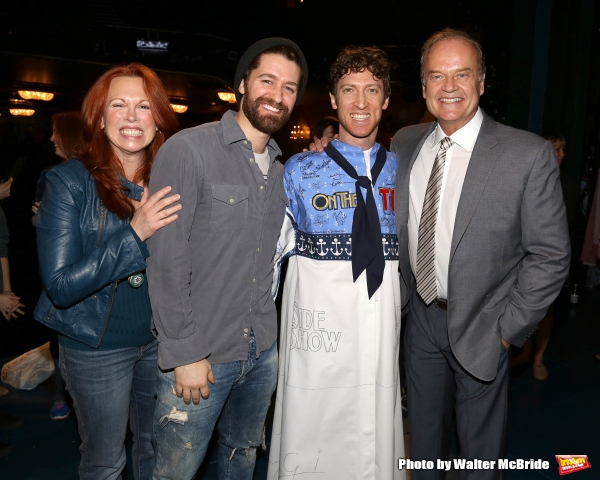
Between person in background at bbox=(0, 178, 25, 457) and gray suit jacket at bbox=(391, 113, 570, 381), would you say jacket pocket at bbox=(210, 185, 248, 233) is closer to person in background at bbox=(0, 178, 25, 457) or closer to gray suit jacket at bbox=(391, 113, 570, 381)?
gray suit jacket at bbox=(391, 113, 570, 381)

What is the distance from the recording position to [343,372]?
6.94 ft

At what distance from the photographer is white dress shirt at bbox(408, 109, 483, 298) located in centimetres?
209

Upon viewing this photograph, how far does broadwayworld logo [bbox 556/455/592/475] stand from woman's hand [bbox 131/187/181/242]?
2.51 metres

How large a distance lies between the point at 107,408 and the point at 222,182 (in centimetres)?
86

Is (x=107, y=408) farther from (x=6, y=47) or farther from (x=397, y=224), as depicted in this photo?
(x=6, y=47)

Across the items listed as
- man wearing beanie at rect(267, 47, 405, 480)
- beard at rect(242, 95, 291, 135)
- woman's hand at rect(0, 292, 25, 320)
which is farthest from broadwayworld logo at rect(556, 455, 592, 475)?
woman's hand at rect(0, 292, 25, 320)

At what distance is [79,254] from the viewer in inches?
67.6

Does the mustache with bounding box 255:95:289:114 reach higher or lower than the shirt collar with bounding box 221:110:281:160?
higher

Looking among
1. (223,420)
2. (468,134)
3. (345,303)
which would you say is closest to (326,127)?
(468,134)

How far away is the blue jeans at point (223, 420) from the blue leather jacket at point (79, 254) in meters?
0.34

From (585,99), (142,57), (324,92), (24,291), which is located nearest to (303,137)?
(324,92)

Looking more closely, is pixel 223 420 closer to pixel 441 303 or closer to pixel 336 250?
pixel 336 250

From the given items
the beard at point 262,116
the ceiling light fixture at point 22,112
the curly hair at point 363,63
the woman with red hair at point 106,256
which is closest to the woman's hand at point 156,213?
the woman with red hair at point 106,256

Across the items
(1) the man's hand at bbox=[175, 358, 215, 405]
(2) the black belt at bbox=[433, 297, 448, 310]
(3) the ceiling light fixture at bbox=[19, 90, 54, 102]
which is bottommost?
(1) the man's hand at bbox=[175, 358, 215, 405]
